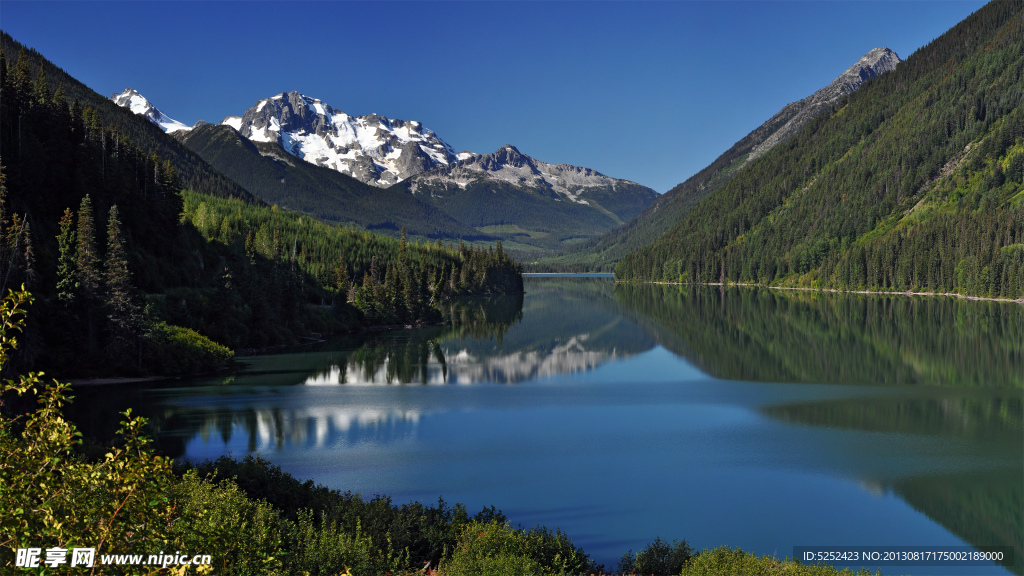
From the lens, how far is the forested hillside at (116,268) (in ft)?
183

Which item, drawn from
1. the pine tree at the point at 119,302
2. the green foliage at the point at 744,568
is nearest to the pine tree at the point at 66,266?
the pine tree at the point at 119,302

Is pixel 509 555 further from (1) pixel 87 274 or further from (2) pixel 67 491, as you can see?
(1) pixel 87 274

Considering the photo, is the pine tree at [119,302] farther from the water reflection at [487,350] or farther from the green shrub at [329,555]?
the green shrub at [329,555]

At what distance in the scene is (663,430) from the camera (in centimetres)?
4175

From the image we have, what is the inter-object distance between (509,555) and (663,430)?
85.9 ft

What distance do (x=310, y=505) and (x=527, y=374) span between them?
42.9 m

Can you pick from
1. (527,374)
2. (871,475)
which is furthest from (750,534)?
(527,374)

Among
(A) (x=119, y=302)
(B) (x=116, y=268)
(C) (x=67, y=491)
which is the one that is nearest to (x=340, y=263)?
(B) (x=116, y=268)

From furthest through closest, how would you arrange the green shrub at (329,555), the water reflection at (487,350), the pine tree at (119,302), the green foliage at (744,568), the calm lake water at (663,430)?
the water reflection at (487,350)
the pine tree at (119,302)
the calm lake water at (663,430)
the green foliage at (744,568)
the green shrub at (329,555)

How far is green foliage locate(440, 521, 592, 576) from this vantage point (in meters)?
16.8

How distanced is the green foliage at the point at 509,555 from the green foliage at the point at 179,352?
50.0m

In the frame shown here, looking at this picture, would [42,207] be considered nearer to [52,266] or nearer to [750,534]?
[52,266]

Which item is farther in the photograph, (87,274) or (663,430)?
(87,274)

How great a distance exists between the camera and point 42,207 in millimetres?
63125
